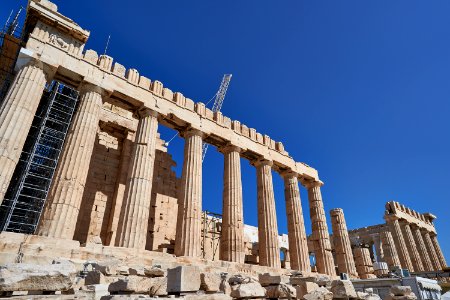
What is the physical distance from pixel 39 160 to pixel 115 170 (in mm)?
4245

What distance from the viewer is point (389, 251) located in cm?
3622

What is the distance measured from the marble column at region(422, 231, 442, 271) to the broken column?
1906 cm

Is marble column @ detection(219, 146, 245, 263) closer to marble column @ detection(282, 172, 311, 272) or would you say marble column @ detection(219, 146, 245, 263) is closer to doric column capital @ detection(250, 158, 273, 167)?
doric column capital @ detection(250, 158, 273, 167)

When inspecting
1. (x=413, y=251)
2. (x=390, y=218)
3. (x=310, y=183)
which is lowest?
(x=413, y=251)

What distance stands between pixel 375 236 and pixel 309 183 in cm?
1899

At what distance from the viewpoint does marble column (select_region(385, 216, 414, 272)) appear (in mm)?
36391

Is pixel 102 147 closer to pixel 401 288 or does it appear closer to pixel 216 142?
pixel 216 142

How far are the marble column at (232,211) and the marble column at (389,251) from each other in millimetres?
25843

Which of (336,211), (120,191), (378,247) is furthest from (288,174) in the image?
(378,247)

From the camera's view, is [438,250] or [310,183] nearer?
[310,183]

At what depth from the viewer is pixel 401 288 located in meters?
10.4

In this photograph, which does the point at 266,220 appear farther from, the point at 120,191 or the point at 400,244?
the point at 400,244

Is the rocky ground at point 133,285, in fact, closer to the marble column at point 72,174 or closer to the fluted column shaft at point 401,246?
the marble column at point 72,174

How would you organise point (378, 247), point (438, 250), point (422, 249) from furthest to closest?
point (438, 250) < point (422, 249) < point (378, 247)
